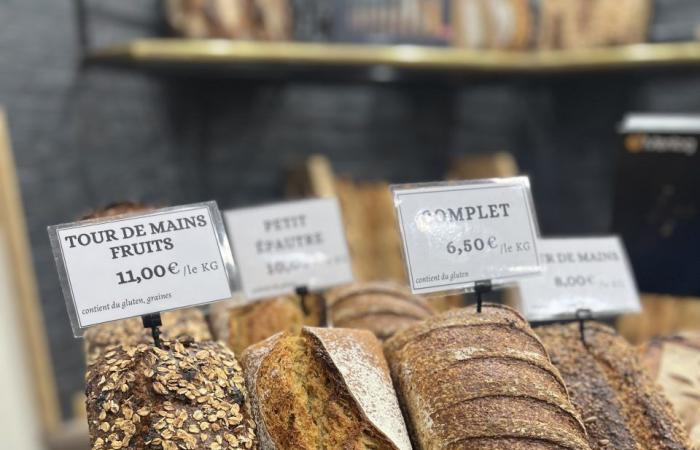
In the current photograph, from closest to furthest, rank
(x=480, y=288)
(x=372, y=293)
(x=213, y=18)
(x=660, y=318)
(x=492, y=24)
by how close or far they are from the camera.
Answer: (x=480, y=288)
(x=372, y=293)
(x=660, y=318)
(x=213, y=18)
(x=492, y=24)

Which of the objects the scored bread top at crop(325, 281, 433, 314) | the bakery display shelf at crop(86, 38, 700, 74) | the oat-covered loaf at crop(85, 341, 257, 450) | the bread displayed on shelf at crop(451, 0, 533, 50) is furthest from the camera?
the bread displayed on shelf at crop(451, 0, 533, 50)

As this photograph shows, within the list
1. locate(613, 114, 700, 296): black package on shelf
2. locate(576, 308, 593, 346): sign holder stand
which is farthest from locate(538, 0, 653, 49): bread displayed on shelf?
locate(576, 308, 593, 346): sign holder stand

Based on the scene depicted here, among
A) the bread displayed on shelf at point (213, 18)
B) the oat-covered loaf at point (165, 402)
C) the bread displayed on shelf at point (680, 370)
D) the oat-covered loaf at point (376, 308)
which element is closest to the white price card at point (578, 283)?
the bread displayed on shelf at point (680, 370)

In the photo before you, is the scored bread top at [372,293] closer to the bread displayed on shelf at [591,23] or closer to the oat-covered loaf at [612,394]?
the oat-covered loaf at [612,394]

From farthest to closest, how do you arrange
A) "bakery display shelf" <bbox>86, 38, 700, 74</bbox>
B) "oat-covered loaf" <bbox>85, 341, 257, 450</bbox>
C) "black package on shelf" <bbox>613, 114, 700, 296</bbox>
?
1. "bakery display shelf" <bbox>86, 38, 700, 74</bbox>
2. "black package on shelf" <bbox>613, 114, 700, 296</bbox>
3. "oat-covered loaf" <bbox>85, 341, 257, 450</bbox>

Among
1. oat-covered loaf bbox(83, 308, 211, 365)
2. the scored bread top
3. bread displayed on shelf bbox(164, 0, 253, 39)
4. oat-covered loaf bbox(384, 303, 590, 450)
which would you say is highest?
bread displayed on shelf bbox(164, 0, 253, 39)

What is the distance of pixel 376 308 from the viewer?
1.43 metres

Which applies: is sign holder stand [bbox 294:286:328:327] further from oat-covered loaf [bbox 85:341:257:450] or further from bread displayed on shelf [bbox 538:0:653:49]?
bread displayed on shelf [bbox 538:0:653:49]

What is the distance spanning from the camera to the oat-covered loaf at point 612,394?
108 centimetres

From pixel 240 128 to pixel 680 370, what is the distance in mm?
2116

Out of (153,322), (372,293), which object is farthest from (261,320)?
(153,322)

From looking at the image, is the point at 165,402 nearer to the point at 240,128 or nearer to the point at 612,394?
the point at 612,394

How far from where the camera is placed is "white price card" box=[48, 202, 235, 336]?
3.20ft

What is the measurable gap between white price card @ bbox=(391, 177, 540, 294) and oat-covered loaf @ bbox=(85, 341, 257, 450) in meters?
0.34
